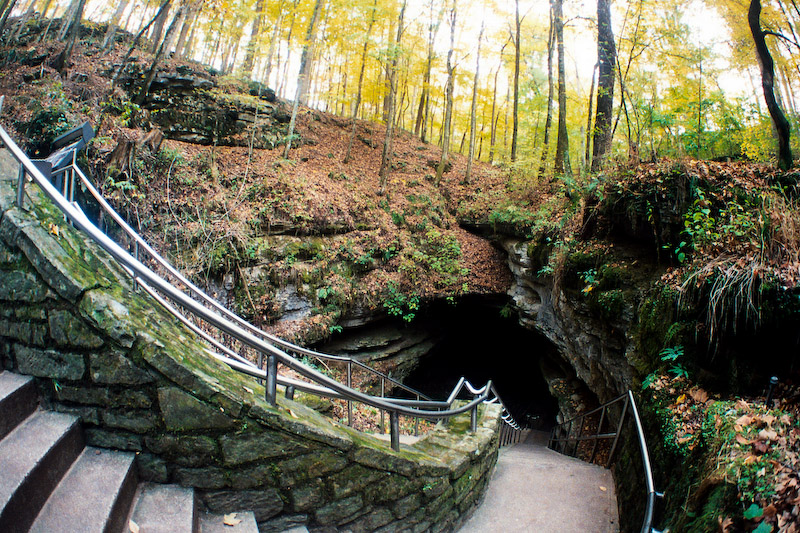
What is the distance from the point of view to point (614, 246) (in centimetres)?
648

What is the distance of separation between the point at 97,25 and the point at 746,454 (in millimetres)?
16846

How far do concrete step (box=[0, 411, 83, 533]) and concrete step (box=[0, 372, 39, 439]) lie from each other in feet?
0.12

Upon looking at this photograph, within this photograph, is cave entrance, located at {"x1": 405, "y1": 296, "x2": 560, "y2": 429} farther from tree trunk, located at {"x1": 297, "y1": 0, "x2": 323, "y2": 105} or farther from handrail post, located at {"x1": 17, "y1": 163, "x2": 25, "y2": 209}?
handrail post, located at {"x1": 17, "y1": 163, "x2": 25, "y2": 209}

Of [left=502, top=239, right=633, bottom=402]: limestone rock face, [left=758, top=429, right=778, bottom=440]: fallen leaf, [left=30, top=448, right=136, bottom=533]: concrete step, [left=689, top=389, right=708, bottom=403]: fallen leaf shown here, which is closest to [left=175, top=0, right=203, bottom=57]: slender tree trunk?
[left=502, top=239, right=633, bottom=402]: limestone rock face

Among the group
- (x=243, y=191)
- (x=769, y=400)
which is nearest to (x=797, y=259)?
(x=769, y=400)

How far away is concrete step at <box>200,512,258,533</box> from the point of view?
215cm

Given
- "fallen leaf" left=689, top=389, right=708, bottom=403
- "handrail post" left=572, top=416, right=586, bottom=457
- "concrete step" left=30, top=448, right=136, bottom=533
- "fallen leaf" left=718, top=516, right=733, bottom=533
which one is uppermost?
"fallen leaf" left=689, top=389, right=708, bottom=403

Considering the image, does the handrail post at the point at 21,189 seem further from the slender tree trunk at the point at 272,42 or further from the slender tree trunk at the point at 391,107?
the slender tree trunk at the point at 272,42

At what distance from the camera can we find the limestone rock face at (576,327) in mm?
6102

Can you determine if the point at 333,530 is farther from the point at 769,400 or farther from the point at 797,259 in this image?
the point at 797,259

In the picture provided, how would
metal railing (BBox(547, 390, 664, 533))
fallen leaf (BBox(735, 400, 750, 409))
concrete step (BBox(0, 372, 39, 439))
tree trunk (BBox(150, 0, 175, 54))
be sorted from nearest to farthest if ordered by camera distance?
concrete step (BBox(0, 372, 39, 439)) → fallen leaf (BBox(735, 400, 750, 409)) → metal railing (BBox(547, 390, 664, 533)) → tree trunk (BBox(150, 0, 175, 54))

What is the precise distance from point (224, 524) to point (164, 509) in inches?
14.6

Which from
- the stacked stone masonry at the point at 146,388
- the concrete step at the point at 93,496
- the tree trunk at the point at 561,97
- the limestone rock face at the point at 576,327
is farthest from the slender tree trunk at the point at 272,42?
the concrete step at the point at 93,496

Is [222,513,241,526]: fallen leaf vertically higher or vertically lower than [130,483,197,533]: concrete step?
lower
